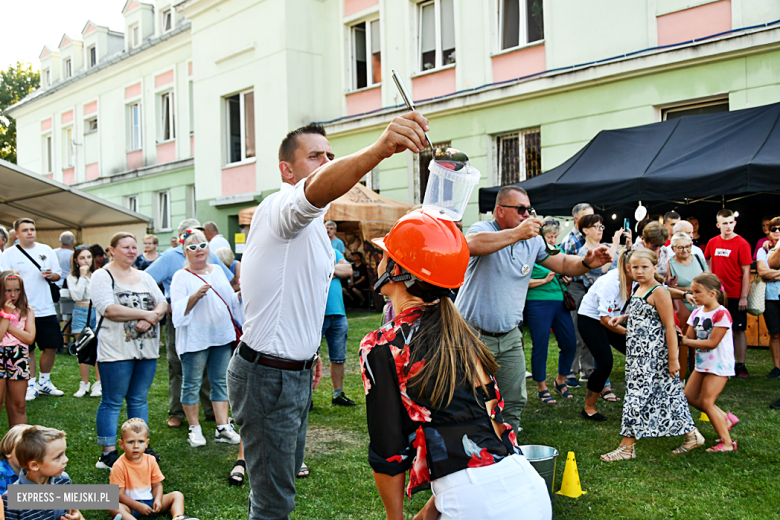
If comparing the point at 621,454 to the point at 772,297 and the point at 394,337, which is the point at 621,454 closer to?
the point at 394,337

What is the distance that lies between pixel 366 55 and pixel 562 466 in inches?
570

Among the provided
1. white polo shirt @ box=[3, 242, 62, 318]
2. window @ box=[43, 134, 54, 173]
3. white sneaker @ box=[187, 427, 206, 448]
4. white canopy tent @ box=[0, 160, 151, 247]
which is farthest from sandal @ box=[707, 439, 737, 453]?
window @ box=[43, 134, 54, 173]

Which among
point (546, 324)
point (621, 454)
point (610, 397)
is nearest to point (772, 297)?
point (610, 397)

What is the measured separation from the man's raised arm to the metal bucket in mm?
2403

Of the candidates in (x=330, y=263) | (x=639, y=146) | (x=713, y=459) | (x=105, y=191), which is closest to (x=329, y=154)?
(x=330, y=263)

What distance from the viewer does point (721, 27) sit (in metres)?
10.6

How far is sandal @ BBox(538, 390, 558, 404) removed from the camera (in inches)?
266

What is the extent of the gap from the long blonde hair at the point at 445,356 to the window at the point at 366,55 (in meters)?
15.1

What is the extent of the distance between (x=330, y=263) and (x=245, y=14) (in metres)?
17.8

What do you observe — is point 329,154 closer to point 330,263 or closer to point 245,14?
point 330,263

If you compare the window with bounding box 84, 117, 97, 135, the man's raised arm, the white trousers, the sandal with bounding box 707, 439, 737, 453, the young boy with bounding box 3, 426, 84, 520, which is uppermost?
the window with bounding box 84, 117, 97, 135

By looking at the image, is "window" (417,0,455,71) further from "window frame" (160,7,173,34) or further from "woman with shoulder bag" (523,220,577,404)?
"window frame" (160,7,173,34)

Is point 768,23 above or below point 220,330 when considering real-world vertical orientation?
above

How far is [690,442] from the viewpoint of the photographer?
5148 mm
